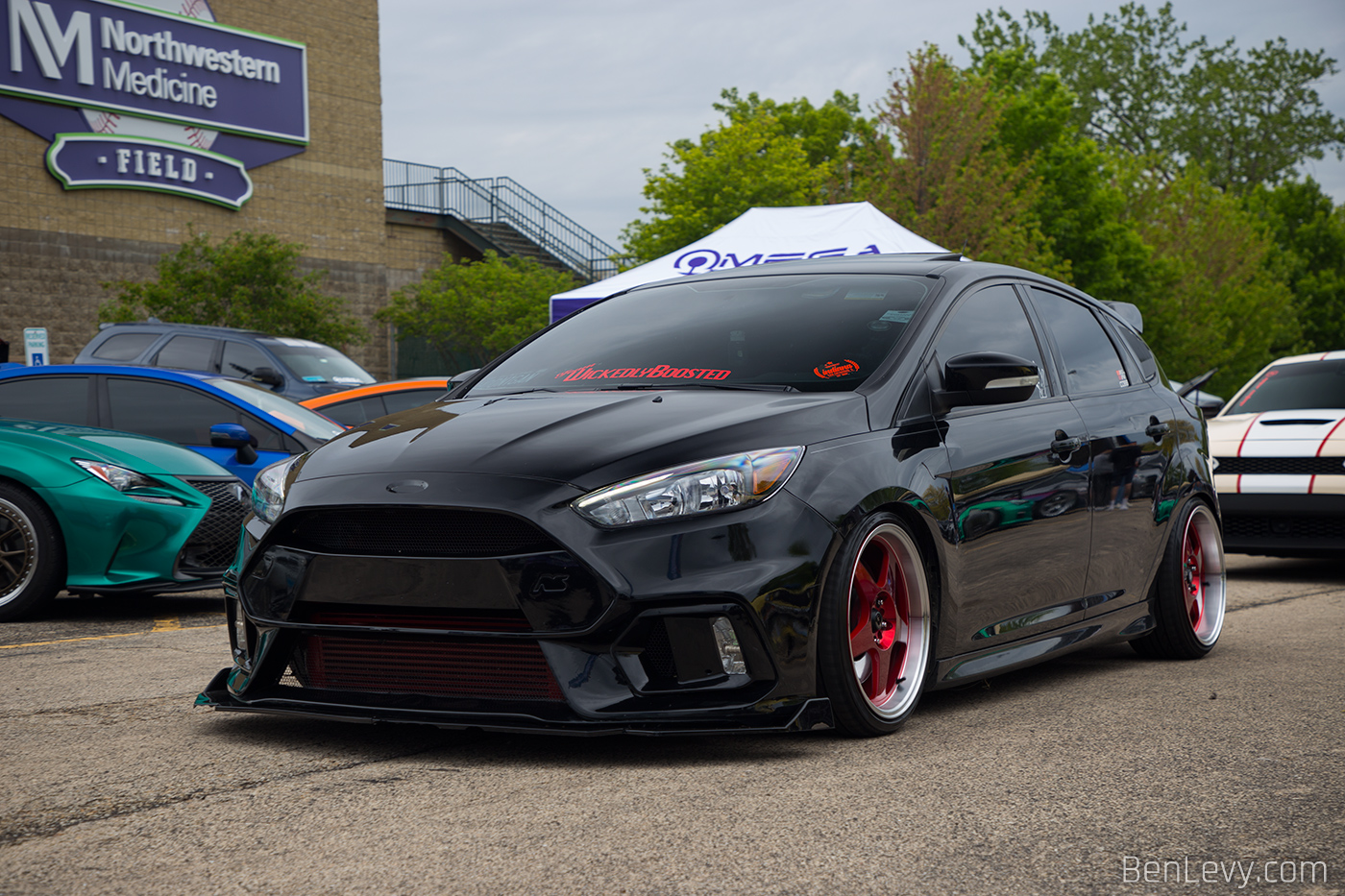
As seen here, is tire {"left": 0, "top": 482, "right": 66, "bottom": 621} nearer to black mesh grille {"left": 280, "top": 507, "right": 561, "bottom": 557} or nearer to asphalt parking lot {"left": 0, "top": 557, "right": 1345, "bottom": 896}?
asphalt parking lot {"left": 0, "top": 557, "right": 1345, "bottom": 896}

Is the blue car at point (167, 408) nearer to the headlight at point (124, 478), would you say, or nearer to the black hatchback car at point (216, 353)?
the headlight at point (124, 478)

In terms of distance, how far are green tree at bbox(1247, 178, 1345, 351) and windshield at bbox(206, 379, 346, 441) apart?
186ft

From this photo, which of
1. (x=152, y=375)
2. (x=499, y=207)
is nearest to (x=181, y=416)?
(x=152, y=375)

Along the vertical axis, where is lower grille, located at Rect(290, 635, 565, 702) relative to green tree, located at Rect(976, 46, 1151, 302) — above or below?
below

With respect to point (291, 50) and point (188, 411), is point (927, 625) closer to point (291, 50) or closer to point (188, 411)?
point (188, 411)

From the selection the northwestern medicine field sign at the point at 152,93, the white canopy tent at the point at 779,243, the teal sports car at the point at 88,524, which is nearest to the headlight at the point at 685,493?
the teal sports car at the point at 88,524

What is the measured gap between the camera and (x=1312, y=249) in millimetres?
62500

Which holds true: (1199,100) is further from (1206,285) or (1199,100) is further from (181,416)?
(181,416)

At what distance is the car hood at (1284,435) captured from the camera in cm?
948

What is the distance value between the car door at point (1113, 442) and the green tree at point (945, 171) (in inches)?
857

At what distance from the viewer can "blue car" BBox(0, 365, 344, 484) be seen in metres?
8.69

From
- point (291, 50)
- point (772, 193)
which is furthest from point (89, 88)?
point (772, 193)

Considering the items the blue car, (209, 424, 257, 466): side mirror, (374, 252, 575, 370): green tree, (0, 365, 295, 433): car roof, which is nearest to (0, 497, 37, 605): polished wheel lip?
(209, 424, 257, 466): side mirror

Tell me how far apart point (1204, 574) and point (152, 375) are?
256 inches
